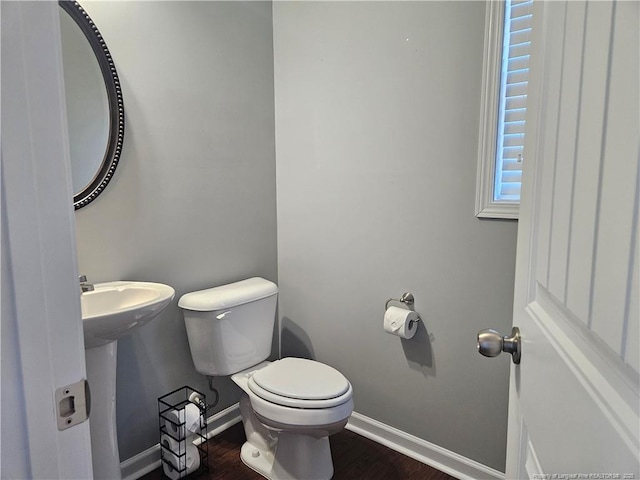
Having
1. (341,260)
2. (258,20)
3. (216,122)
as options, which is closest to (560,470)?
(341,260)

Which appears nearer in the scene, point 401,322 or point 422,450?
point 401,322

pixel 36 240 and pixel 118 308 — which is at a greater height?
pixel 36 240

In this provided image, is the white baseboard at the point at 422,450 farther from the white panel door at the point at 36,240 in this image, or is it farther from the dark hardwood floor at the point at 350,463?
the white panel door at the point at 36,240

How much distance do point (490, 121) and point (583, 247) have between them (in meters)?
1.28

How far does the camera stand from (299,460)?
1762 mm

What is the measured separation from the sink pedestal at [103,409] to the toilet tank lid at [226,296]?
382mm

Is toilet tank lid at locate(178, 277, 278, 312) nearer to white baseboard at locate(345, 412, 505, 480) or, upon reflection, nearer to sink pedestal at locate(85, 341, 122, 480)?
sink pedestal at locate(85, 341, 122, 480)

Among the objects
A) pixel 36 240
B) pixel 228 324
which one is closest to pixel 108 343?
pixel 228 324

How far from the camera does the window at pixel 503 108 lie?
59.5 inches

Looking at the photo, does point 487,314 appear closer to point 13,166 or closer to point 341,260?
point 341,260

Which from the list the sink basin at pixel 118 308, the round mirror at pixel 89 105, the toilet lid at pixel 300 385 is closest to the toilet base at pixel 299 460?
the toilet lid at pixel 300 385

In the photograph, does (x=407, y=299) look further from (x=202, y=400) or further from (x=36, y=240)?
(x=36, y=240)

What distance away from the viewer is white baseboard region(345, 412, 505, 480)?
1773 millimetres


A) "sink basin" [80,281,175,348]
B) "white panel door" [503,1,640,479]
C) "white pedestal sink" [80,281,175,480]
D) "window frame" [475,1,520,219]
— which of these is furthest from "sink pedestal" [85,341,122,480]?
"window frame" [475,1,520,219]
